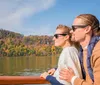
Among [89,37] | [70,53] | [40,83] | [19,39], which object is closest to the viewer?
[89,37]

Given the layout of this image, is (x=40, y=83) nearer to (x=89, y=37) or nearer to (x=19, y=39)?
(x=89, y=37)

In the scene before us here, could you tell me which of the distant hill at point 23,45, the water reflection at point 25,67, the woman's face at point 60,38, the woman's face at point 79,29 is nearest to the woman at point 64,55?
the woman's face at point 60,38

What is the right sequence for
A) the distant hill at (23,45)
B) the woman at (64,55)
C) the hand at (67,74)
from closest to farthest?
the hand at (67,74)
the woman at (64,55)
the distant hill at (23,45)

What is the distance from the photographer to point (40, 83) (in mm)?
2740

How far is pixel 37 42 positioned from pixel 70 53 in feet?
384

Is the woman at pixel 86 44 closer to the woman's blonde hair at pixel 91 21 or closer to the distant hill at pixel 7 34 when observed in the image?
the woman's blonde hair at pixel 91 21

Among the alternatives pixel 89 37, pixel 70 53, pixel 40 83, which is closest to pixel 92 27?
pixel 89 37

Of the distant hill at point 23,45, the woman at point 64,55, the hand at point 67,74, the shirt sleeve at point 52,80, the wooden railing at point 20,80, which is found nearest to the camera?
the hand at point 67,74

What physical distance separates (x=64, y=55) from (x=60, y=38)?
355mm

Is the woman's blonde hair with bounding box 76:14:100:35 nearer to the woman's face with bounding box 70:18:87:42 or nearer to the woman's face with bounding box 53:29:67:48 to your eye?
the woman's face with bounding box 70:18:87:42

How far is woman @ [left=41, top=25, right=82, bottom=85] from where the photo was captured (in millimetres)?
2311

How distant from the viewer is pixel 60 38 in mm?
2682

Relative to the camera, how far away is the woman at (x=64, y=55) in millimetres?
2311

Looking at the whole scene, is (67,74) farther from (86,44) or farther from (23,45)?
(23,45)
